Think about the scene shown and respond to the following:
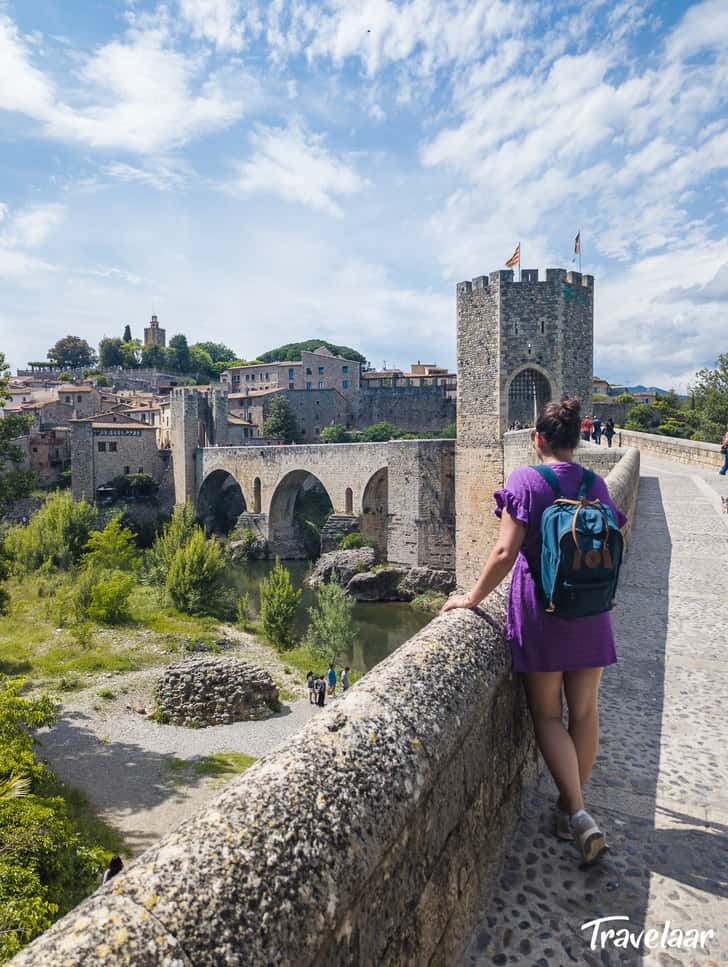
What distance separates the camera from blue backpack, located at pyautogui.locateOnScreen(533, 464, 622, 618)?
217 cm

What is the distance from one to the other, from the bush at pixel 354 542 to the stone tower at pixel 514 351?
31.6ft

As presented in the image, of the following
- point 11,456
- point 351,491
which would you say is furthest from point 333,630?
point 351,491

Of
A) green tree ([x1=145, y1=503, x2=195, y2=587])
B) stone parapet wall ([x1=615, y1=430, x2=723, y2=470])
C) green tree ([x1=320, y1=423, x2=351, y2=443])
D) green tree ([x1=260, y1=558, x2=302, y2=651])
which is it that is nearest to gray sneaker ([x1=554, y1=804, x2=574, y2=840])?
stone parapet wall ([x1=615, y1=430, x2=723, y2=470])

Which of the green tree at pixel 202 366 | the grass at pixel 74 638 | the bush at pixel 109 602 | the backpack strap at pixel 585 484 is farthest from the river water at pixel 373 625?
the green tree at pixel 202 366

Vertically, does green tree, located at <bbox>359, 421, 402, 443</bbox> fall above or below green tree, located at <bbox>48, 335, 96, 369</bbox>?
below

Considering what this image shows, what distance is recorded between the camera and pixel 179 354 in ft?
290

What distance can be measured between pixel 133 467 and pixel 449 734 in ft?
164

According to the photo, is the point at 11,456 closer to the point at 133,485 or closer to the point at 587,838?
the point at 587,838

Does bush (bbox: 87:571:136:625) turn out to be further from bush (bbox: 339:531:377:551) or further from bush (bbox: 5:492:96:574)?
bush (bbox: 339:531:377:551)

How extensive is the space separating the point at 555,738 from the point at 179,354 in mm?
91678

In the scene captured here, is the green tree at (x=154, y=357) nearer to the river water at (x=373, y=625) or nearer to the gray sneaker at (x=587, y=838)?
the river water at (x=373, y=625)

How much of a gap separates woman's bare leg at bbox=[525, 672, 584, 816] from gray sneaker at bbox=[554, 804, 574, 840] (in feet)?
0.15

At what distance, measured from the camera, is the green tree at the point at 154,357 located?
8669cm

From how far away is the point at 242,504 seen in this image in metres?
49.2
